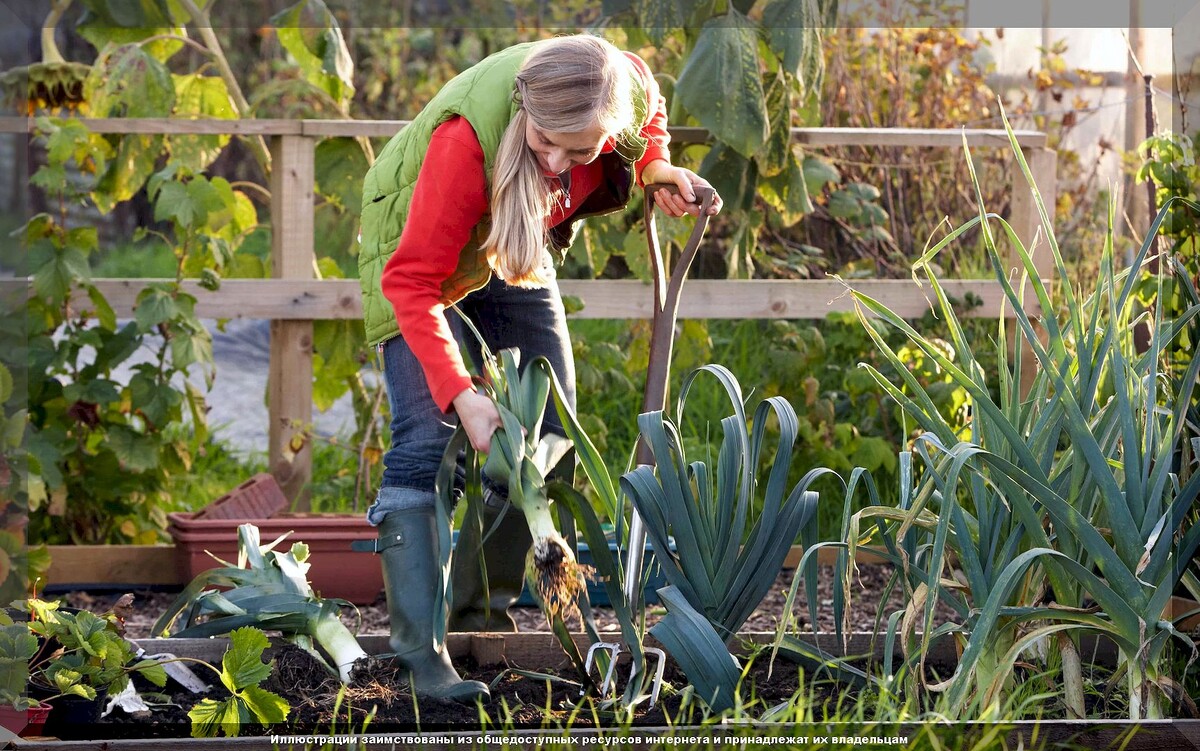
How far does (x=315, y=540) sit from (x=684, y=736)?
1642 millimetres

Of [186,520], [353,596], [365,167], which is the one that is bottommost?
[353,596]

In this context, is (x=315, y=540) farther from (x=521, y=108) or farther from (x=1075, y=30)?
(x=1075, y=30)

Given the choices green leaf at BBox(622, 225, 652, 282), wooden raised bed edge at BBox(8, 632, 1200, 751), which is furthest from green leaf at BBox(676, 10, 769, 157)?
wooden raised bed edge at BBox(8, 632, 1200, 751)

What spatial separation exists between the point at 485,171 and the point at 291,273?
5.30ft

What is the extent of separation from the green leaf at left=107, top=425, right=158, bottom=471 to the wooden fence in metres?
0.33

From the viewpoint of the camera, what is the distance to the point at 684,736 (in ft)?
5.47

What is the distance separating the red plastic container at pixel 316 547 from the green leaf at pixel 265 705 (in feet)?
4.03

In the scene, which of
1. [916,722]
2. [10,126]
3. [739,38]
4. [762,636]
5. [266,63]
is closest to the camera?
[916,722]

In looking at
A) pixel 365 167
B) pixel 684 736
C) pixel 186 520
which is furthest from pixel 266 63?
pixel 684 736

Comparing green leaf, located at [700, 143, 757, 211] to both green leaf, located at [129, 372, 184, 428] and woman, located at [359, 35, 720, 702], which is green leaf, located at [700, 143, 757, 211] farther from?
green leaf, located at [129, 372, 184, 428]

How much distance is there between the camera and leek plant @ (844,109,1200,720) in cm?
175

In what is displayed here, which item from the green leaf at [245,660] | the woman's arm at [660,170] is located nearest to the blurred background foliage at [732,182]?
the woman's arm at [660,170]

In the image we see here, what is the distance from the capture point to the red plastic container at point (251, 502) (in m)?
3.29

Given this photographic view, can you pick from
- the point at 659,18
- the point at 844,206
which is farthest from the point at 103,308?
the point at 844,206
